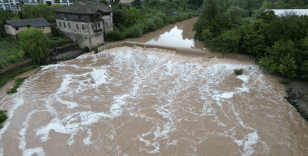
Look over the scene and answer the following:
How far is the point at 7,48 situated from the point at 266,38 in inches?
1659

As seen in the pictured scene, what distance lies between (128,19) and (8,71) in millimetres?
29085

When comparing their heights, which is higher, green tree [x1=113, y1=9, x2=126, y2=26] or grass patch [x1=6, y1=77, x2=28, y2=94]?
green tree [x1=113, y1=9, x2=126, y2=26]

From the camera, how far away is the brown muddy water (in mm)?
15289

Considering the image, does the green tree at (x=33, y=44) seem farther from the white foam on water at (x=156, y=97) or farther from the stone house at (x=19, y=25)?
the stone house at (x=19, y=25)

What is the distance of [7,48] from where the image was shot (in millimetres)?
30203

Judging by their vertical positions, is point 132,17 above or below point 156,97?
above

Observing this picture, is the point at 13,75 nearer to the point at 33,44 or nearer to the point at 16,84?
the point at 16,84

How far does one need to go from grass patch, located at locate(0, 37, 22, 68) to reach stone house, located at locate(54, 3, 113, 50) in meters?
8.99

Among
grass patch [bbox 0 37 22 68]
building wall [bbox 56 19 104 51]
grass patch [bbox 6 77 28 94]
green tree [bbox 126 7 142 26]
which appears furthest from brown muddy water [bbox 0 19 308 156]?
green tree [bbox 126 7 142 26]

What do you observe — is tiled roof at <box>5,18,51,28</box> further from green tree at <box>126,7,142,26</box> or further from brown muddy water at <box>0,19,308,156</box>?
green tree at <box>126,7,142,26</box>

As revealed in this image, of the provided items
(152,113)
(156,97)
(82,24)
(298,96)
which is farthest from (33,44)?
(298,96)

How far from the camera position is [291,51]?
2277 centimetres

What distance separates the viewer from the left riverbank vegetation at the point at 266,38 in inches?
893

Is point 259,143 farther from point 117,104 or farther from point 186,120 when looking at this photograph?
point 117,104
